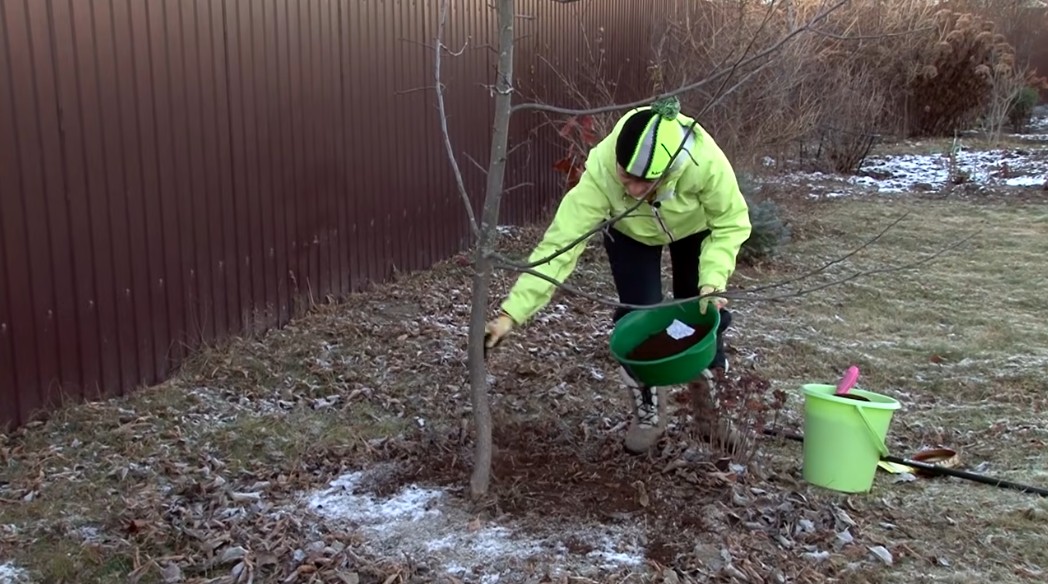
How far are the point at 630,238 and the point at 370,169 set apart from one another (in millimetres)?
3039

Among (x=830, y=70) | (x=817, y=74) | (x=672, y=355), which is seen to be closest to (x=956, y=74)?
(x=830, y=70)

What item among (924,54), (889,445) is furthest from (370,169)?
(924,54)

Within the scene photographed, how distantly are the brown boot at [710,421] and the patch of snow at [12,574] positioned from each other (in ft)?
7.85

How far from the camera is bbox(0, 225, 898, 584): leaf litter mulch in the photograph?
115 inches

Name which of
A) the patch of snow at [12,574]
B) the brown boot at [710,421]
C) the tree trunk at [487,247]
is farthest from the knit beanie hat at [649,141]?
the patch of snow at [12,574]

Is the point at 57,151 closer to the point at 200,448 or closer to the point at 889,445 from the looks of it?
the point at 200,448

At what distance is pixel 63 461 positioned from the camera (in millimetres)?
3658

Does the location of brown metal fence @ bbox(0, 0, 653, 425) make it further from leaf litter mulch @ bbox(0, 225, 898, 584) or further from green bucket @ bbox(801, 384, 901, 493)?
green bucket @ bbox(801, 384, 901, 493)

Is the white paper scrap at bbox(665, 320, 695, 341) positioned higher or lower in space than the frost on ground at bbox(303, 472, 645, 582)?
higher

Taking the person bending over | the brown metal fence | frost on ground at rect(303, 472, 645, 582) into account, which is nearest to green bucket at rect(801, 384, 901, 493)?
the person bending over

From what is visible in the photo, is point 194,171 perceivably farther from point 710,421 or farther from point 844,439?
point 844,439

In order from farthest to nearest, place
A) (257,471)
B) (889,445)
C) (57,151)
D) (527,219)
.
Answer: (527,219) → (889,445) → (57,151) → (257,471)

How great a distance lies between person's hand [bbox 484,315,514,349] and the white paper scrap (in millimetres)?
718

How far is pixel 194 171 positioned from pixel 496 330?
2290mm
